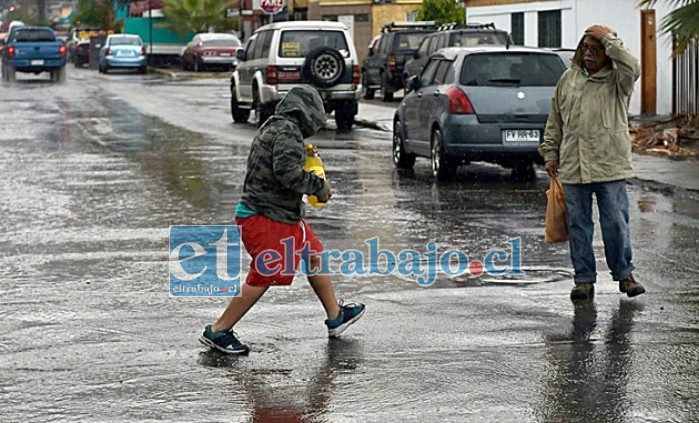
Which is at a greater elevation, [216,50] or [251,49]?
[251,49]

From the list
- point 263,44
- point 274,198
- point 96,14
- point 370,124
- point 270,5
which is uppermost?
point 96,14

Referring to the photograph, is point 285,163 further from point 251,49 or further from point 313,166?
point 251,49

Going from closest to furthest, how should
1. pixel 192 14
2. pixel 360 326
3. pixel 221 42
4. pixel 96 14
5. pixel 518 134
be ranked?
pixel 360 326 → pixel 518 134 → pixel 221 42 → pixel 192 14 → pixel 96 14

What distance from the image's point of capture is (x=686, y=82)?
24719 mm

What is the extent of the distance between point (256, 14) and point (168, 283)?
58.0m

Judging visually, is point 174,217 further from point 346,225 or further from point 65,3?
point 65,3

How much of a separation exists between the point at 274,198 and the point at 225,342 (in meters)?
0.81

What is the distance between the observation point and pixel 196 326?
8508mm

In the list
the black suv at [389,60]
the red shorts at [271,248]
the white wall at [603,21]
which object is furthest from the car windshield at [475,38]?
the red shorts at [271,248]

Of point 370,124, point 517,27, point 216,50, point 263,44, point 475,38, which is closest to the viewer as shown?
point 263,44

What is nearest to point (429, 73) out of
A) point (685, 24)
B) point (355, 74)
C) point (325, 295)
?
point (685, 24)

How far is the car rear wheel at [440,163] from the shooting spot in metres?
16.7

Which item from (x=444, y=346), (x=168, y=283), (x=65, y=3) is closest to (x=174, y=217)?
(x=168, y=283)

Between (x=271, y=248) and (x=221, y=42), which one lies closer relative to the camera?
(x=271, y=248)
